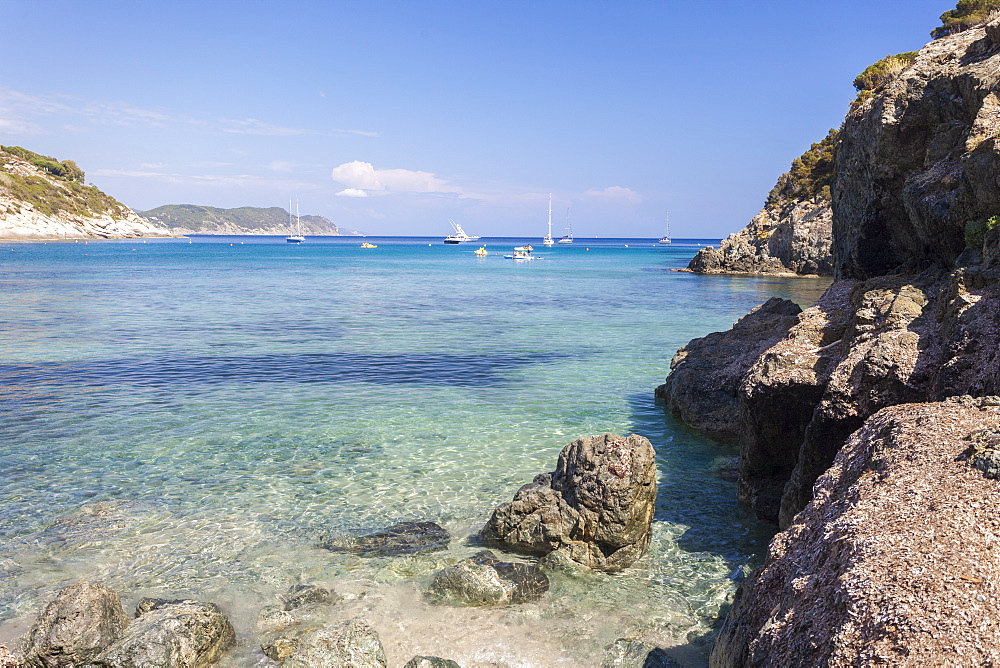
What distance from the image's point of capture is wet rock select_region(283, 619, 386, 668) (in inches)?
300

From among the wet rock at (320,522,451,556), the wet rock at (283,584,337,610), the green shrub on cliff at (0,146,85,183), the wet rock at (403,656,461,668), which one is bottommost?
the wet rock at (283,584,337,610)

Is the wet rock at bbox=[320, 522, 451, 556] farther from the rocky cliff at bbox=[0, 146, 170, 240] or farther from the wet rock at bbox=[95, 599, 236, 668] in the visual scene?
the rocky cliff at bbox=[0, 146, 170, 240]

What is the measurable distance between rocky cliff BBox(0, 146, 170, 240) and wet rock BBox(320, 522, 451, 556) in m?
172

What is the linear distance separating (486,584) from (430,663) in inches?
73.6

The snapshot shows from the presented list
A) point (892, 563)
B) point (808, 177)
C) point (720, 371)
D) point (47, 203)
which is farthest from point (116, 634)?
point (47, 203)

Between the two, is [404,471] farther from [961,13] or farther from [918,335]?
[961,13]

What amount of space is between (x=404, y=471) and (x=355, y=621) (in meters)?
6.05

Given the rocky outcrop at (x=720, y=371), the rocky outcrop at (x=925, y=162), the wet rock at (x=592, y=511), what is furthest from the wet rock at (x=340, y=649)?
the rocky outcrop at (x=925, y=162)

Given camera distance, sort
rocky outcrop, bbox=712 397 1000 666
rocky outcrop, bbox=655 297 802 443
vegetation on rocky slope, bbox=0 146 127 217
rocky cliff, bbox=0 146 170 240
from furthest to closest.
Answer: vegetation on rocky slope, bbox=0 146 127 217 → rocky cliff, bbox=0 146 170 240 → rocky outcrop, bbox=655 297 802 443 → rocky outcrop, bbox=712 397 1000 666

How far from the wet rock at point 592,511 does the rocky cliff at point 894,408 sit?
214 cm

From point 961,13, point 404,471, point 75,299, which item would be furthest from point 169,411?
point 961,13

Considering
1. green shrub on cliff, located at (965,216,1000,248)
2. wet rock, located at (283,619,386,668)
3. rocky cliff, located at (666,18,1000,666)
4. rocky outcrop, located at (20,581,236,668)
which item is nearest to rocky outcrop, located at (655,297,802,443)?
rocky cliff, located at (666,18,1000,666)

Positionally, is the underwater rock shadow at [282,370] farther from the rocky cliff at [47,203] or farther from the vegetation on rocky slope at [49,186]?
the vegetation on rocky slope at [49,186]

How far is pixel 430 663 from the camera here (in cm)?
759
